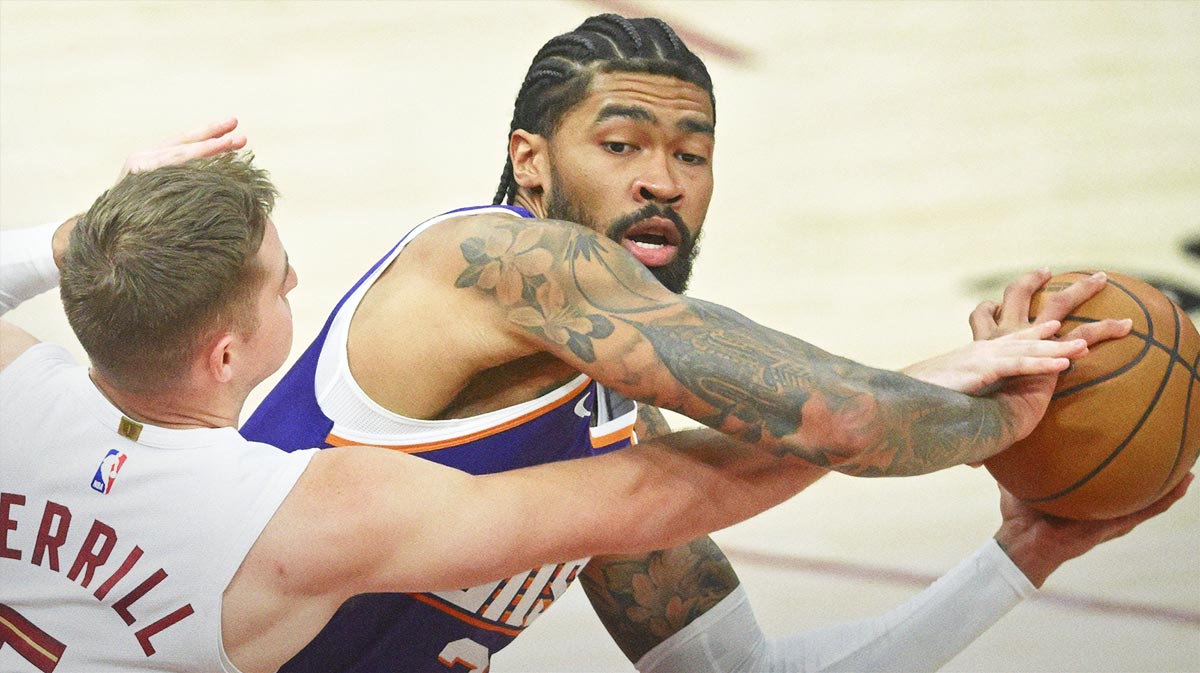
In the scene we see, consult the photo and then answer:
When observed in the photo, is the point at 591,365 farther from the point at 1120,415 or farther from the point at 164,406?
the point at 1120,415

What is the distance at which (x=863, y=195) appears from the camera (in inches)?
176

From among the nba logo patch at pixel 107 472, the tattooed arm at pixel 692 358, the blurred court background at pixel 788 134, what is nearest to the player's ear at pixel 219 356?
the nba logo patch at pixel 107 472

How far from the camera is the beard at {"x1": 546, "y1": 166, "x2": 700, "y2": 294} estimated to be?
92.0 inches

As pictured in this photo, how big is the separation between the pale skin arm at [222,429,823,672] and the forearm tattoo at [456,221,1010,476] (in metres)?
0.10

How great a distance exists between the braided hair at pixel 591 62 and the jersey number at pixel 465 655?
0.89 metres

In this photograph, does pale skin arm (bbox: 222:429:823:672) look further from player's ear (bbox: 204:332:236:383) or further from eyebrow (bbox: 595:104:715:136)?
eyebrow (bbox: 595:104:715:136)

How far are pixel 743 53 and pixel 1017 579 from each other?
96.0 inches

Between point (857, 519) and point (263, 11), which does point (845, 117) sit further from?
point (263, 11)

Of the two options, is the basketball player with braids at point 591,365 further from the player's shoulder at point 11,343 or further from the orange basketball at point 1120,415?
the player's shoulder at point 11,343

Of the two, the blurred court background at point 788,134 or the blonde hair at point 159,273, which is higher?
the blonde hair at point 159,273

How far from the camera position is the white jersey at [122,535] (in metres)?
1.72

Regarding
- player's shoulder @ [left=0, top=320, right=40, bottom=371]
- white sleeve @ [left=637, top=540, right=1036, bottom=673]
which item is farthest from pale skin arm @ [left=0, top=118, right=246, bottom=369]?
white sleeve @ [left=637, top=540, right=1036, bottom=673]

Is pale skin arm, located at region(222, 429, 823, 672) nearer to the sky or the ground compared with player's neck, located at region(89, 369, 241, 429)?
nearer to the ground

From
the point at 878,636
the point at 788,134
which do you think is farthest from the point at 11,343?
the point at 788,134
